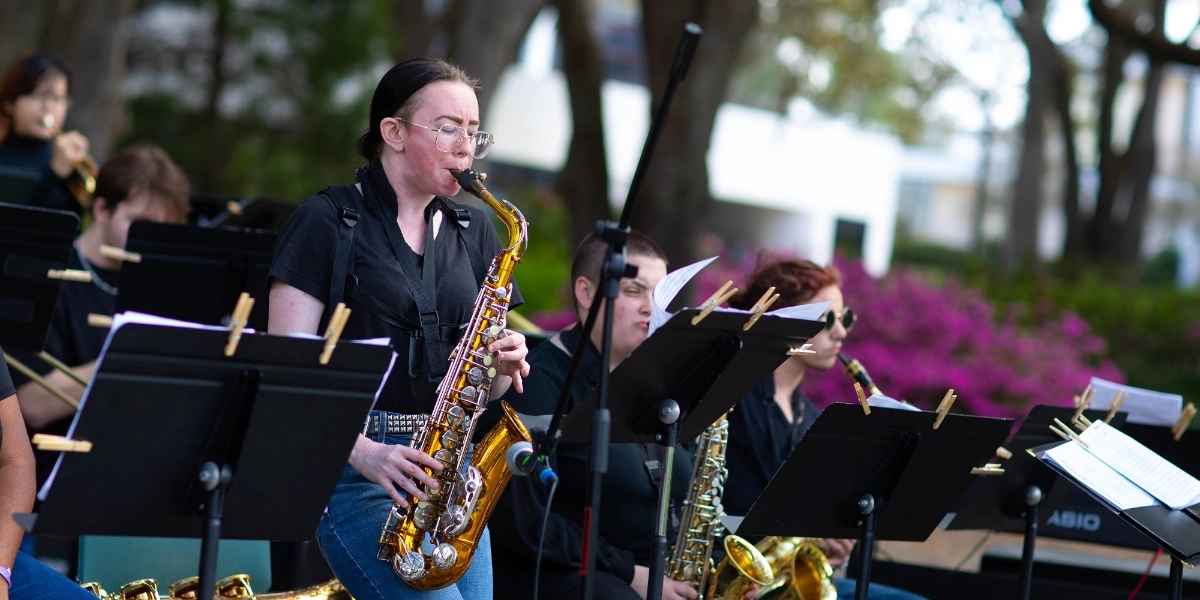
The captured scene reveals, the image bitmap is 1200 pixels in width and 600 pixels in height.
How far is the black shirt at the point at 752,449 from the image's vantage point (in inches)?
187

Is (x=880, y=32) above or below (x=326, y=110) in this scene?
above

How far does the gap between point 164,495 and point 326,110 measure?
1522 cm

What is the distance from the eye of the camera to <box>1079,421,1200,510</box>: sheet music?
3746 millimetres

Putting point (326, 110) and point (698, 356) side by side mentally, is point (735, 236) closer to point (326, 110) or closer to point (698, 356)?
point (326, 110)

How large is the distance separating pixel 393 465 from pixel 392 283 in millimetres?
471

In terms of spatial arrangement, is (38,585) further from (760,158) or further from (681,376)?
(760,158)

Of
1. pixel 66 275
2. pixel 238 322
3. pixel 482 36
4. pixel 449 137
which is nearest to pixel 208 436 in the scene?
pixel 238 322

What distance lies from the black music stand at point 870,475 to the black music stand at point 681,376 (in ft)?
1.06

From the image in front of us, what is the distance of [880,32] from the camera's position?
66.7ft

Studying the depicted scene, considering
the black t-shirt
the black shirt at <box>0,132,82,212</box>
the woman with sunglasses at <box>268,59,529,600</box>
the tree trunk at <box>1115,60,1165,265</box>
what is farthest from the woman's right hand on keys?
the tree trunk at <box>1115,60,1165,265</box>

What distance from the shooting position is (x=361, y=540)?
10.2 ft

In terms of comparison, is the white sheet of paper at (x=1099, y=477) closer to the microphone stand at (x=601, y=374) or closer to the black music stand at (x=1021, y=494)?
the black music stand at (x=1021, y=494)

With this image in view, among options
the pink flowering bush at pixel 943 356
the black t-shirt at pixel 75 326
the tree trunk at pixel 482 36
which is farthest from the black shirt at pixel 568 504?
the tree trunk at pixel 482 36

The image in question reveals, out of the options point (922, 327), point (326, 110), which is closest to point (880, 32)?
point (326, 110)
